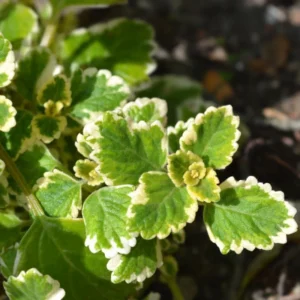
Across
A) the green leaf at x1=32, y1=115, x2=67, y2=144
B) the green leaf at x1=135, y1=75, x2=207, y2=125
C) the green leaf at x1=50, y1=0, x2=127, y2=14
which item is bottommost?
the green leaf at x1=135, y1=75, x2=207, y2=125

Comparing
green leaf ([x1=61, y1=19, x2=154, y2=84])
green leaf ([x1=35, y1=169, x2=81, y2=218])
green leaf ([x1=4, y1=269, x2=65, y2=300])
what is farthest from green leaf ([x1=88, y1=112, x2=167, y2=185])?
green leaf ([x1=61, y1=19, x2=154, y2=84])

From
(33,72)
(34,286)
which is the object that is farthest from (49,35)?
(34,286)

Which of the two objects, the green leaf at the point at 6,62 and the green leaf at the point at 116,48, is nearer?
the green leaf at the point at 6,62

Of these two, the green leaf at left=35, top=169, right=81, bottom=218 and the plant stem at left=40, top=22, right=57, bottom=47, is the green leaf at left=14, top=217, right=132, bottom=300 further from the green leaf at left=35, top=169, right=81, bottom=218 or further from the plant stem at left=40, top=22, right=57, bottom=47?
the plant stem at left=40, top=22, right=57, bottom=47

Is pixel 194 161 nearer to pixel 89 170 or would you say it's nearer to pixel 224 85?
pixel 89 170

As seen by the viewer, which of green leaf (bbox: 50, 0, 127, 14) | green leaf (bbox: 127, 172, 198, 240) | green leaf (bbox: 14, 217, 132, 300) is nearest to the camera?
green leaf (bbox: 127, 172, 198, 240)

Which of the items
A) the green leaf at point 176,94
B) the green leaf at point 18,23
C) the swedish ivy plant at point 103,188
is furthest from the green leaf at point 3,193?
the green leaf at point 176,94

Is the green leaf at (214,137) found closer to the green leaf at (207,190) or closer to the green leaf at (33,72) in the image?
the green leaf at (207,190)

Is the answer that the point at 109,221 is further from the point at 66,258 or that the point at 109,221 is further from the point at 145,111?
the point at 145,111
